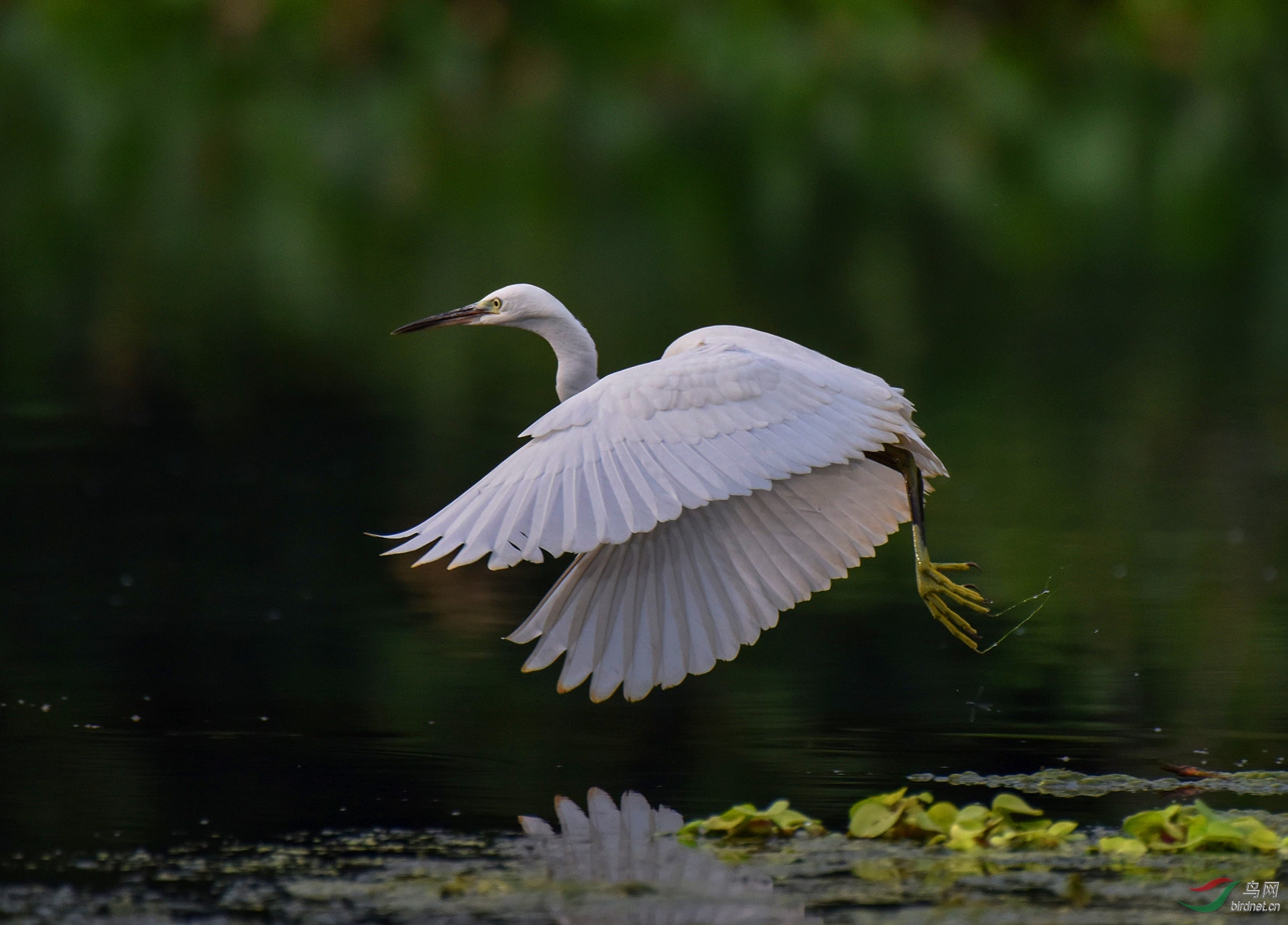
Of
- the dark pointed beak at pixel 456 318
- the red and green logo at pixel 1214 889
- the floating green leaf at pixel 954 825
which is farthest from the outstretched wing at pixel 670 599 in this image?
the red and green logo at pixel 1214 889

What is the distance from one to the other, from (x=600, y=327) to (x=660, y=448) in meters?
8.48

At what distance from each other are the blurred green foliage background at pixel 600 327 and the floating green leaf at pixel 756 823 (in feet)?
1.08

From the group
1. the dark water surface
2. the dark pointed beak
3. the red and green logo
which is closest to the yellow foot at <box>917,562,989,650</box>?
the dark water surface

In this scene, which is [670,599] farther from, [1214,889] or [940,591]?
[1214,889]

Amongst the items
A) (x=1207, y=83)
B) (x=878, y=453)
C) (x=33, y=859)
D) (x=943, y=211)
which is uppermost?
(x=1207, y=83)

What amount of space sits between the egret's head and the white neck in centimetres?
2

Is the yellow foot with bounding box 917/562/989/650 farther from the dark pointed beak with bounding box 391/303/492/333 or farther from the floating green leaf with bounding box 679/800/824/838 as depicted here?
the dark pointed beak with bounding box 391/303/492/333

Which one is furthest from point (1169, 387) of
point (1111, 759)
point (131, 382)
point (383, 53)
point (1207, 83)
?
point (383, 53)

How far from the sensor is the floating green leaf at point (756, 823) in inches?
188

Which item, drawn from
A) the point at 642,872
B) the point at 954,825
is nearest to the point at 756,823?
the point at 642,872

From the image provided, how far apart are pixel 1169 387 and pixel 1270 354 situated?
1.67 m

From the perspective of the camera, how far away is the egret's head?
6.43 m

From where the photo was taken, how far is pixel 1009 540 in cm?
883

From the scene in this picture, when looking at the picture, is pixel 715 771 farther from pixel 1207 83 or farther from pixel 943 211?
pixel 1207 83
